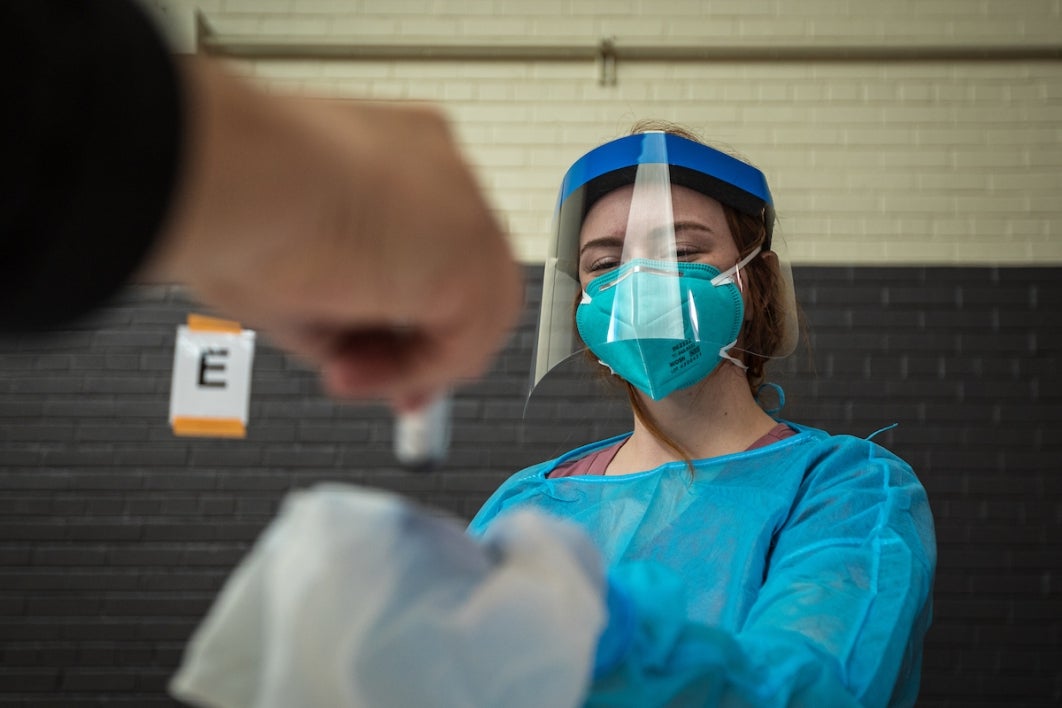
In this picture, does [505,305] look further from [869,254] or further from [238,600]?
[869,254]

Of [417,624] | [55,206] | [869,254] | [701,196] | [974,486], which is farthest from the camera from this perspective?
[869,254]

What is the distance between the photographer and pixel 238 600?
1.68 feet

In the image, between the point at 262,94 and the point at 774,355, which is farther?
the point at 774,355

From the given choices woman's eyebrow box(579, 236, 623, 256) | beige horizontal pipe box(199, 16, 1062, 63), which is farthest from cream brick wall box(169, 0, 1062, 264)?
woman's eyebrow box(579, 236, 623, 256)

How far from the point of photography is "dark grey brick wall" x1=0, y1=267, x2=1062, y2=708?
11.8 ft

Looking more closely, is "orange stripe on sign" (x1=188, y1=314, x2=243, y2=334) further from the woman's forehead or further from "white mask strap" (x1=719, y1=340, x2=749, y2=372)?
"white mask strap" (x1=719, y1=340, x2=749, y2=372)

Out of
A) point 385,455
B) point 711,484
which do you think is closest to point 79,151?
point 711,484

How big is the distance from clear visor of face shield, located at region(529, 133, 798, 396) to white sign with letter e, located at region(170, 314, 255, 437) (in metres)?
2.47

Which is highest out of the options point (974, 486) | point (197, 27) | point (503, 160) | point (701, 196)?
point (197, 27)

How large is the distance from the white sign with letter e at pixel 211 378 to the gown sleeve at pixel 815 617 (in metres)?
2.99

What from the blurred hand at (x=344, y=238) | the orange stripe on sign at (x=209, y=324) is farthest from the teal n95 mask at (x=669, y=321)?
the orange stripe on sign at (x=209, y=324)

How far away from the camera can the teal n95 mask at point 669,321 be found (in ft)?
5.38

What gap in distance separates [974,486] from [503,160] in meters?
2.29

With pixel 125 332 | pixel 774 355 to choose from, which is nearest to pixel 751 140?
pixel 774 355
